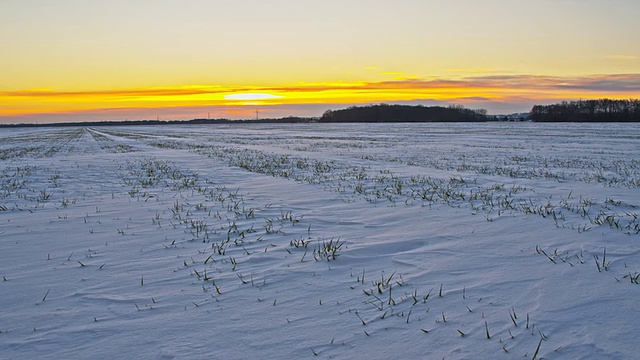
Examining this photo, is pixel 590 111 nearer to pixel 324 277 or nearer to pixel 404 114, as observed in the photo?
pixel 404 114

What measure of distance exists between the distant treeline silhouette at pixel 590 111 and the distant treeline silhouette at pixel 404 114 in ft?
98.1

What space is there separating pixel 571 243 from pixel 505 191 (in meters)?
4.29

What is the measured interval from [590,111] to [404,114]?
6318 cm

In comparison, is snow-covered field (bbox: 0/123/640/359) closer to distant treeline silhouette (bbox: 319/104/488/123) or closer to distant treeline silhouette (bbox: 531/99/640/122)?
distant treeline silhouette (bbox: 531/99/640/122)

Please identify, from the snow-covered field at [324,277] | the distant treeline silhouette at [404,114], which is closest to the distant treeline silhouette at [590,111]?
the distant treeline silhouette at [404,114]

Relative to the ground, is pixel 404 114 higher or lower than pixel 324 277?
higher

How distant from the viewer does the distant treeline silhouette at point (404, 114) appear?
15314cm

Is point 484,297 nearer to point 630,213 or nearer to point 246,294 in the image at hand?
point 246,294

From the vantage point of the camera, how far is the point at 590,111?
11225 cm

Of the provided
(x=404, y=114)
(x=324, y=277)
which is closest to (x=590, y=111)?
(x=404, y=114)

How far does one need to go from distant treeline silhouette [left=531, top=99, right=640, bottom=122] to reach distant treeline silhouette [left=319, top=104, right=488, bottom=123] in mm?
29899

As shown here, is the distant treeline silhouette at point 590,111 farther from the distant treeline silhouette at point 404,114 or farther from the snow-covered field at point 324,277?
the snow-covered field at point 324,277

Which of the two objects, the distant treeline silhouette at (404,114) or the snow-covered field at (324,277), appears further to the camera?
the distant treeline silhouette at (404,114)

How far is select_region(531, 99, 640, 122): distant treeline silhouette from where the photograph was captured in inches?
3952
